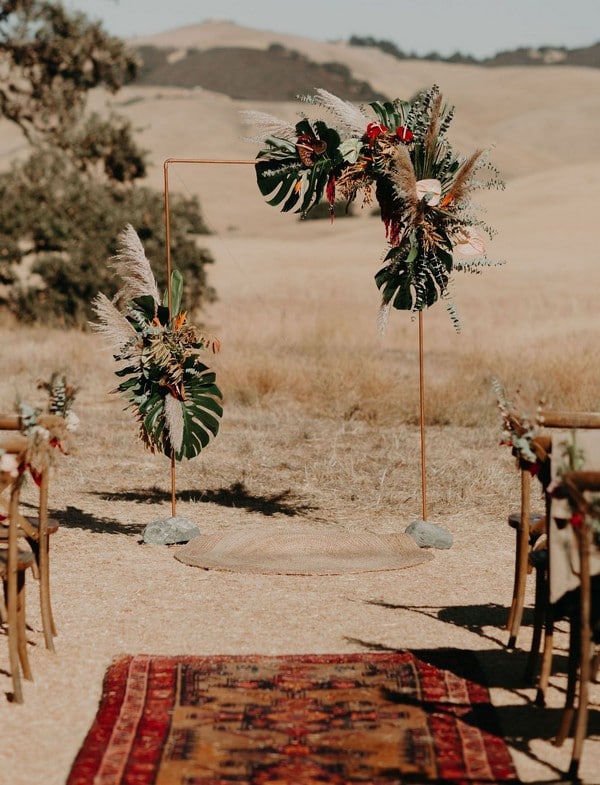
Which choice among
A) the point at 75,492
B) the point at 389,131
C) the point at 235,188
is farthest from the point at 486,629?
the point at 235,188

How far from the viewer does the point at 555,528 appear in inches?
201

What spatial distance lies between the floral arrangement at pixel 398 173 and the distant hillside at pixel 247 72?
123431mm

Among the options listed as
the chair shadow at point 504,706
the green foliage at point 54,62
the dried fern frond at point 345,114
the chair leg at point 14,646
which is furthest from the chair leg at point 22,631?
the green foliage at point 54,62

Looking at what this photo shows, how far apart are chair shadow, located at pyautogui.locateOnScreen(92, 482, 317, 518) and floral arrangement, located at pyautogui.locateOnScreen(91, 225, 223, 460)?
1.37m

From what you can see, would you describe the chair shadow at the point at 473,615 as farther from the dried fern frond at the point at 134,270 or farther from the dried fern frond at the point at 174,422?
the dried fern frond at the point at 134,270

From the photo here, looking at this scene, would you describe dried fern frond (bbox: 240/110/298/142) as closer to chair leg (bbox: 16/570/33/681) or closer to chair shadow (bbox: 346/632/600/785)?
chair shadow (bbox: 346/632/600/785)

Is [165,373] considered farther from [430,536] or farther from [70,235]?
[70,235]

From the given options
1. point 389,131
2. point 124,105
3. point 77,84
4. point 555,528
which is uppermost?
point 124,105

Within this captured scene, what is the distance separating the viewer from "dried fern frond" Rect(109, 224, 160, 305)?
859 centimetres

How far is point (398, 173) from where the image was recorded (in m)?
8.58

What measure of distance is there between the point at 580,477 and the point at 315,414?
363 inches

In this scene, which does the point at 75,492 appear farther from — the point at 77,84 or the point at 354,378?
the point at 77,84

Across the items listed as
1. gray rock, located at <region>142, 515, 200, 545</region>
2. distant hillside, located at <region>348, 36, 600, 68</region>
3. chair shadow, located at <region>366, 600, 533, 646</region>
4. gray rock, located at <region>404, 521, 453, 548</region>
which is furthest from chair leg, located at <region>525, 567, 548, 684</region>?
distant hillside, located at <region>348, 36, 600, 68</region>

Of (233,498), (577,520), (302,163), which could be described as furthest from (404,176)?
(577,520)
